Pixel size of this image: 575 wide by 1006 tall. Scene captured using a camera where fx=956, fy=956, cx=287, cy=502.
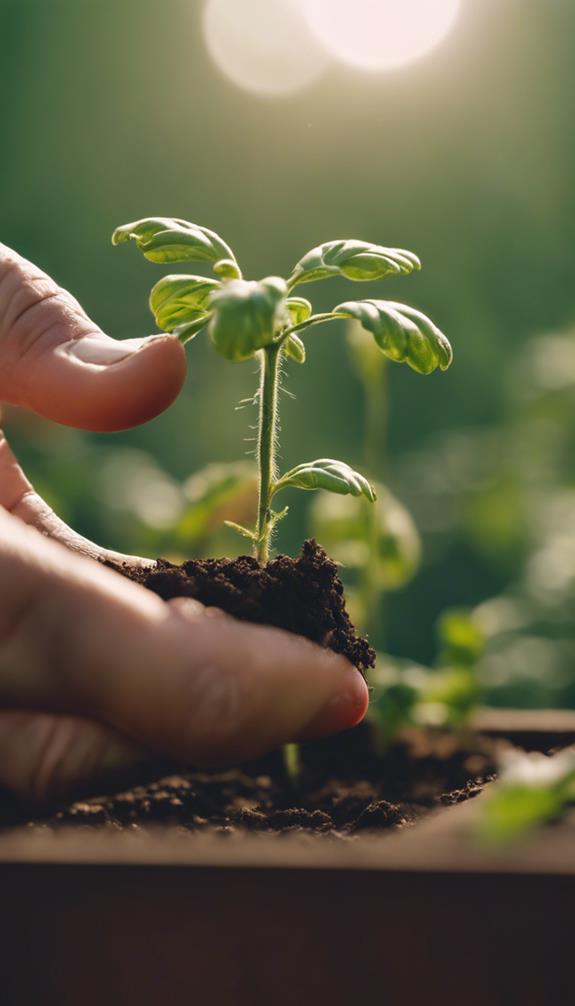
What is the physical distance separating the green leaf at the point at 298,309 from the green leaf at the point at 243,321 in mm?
247

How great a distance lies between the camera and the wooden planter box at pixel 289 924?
2.55 ft

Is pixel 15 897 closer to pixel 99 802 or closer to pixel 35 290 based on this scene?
pixel 99 802

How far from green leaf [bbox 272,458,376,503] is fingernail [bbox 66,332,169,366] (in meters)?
0.20

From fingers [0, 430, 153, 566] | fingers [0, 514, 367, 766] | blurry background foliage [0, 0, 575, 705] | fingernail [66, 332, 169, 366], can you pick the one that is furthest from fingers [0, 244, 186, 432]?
blurry background foliage [0, 0, 575, 705]

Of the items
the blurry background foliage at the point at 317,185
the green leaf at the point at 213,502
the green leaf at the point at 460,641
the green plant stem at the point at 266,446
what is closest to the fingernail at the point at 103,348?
the green plant stem at the point at 266,446

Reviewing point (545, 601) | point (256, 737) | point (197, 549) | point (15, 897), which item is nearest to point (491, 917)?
point (256, 737)

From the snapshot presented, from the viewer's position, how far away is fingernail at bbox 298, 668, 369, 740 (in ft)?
2.87

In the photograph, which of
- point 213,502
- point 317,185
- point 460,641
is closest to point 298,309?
point 213,502

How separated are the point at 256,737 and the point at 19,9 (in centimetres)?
452

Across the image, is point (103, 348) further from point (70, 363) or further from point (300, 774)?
point (300, 774)

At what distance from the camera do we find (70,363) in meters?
1.04

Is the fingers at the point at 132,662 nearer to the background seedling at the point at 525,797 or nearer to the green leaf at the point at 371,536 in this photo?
the background seedling at the point at 525,797

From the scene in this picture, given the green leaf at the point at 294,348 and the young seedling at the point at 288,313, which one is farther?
the green leaf at the point at 294,348

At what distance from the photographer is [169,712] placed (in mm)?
767
